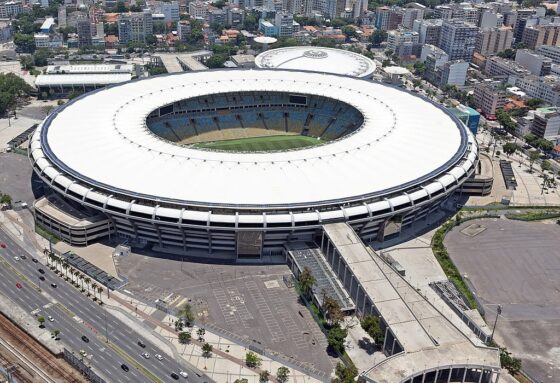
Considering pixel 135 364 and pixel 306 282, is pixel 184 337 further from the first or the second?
pixel 306 282

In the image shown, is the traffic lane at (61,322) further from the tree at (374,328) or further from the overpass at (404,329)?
the overpass at (404,329)

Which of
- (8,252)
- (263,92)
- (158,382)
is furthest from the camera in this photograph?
(263,92)

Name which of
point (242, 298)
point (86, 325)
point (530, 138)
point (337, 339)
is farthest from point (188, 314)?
point (530, 138)

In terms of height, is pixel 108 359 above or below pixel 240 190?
below

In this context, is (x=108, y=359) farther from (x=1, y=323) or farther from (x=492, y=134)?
(x=492, y=134)

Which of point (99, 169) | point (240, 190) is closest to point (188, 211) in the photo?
point (240, 190)

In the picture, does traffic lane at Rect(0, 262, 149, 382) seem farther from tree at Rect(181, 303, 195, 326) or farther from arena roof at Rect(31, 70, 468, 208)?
arena roof at Rect(31, 70, 468, 208)
